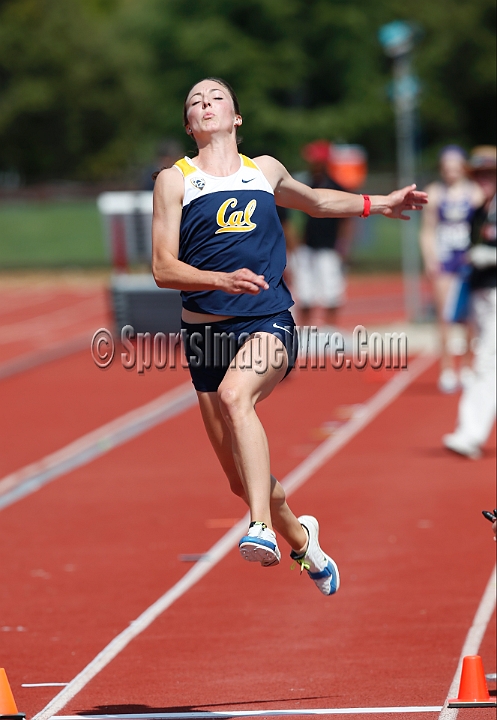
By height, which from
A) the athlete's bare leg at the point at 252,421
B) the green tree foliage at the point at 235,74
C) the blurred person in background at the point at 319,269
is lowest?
the athlete's bare leg at the point at 252,421

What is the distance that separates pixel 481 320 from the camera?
33.7 ft

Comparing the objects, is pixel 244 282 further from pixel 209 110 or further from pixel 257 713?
pixel 257 713

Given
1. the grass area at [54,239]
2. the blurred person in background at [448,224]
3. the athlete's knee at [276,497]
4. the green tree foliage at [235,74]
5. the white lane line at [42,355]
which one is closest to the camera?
the athlete's knee at [276,497]

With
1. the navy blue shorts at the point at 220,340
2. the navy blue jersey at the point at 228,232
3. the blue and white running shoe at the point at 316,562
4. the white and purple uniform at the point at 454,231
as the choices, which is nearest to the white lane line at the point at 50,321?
the white and purple uniform at the point at 454,231

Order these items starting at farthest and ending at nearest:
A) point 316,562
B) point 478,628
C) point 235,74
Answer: point 235,74 → point 478,628 → point 316,562

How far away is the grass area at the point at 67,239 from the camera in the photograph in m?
36.8

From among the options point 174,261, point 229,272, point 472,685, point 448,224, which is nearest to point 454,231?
point 448,224

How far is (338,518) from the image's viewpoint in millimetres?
8539

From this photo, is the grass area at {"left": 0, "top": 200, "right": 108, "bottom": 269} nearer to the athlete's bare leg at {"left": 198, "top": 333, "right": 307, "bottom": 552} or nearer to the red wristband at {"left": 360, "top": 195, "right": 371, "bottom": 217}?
the red wristband at {"left": 360, "top": 195, "right": 371, "bottom": 217}

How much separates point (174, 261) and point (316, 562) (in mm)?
1440

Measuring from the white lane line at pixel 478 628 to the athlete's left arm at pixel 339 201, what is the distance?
191cm

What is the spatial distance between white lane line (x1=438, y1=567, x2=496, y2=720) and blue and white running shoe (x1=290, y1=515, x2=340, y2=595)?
0.63 meters

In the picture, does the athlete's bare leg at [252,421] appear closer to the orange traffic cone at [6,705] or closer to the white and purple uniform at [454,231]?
the orange traffic cone at [6,705]

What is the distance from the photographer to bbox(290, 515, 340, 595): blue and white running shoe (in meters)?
5.40
